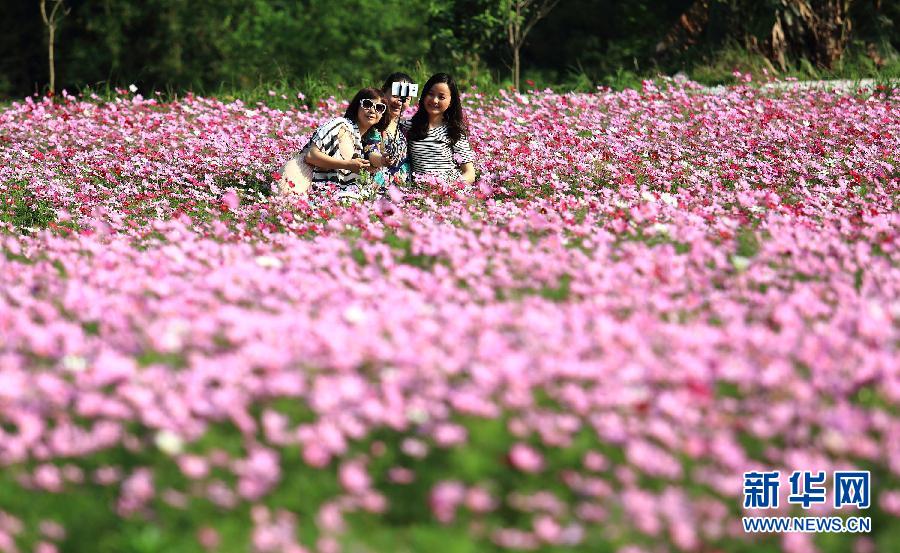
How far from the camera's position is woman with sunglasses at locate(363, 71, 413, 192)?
955cm

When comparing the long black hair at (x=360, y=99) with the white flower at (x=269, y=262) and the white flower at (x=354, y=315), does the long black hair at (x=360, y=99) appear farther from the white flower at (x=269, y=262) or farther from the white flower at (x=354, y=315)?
the white flower at (x=354, y=315)

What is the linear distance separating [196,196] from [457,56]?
45.5 feet

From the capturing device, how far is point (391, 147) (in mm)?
9992

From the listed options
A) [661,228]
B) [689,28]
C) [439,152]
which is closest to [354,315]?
[661,228]

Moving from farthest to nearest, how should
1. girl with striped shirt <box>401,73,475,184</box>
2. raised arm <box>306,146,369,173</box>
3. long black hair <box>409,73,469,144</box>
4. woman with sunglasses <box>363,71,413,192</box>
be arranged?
1. long black hair <box>409,73,469,144</box>
2. girl with striped shirt <box>401,73,475,184</box>
3. woman with sunglasses <box>363,71,413,192</box>
4. raised arm <box>306,146,369,173</box>

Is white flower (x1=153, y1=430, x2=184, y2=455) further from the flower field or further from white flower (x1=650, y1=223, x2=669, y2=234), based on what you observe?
white flower (x1=650, y1=223, x2=669, y2=234)

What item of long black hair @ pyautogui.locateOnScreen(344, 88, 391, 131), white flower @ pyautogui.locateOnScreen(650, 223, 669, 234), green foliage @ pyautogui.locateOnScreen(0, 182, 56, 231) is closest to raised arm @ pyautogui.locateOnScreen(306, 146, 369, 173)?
long black hair @ pyautogui.locateOnScreen(344, 88, 391, 131)

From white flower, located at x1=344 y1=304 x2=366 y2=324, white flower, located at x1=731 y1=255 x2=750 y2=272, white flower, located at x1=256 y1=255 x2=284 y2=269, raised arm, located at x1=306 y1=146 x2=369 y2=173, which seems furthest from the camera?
raised arm, located at x1=306 y1=146 x2=369 y2=173

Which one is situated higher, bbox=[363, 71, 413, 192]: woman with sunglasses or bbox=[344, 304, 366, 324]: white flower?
bbox=[363, 71, 413, 192]: woman with sunglasses

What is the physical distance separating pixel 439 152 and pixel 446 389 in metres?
6.74

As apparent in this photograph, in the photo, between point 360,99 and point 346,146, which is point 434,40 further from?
point 346,146

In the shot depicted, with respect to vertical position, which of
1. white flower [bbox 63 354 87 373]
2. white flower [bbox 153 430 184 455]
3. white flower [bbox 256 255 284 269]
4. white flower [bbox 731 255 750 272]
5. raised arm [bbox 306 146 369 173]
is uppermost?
raised arm [bbox 306 146 369 173]

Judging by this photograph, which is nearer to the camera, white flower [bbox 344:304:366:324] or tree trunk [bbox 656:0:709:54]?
white flower [bbox 344:304:366:324]

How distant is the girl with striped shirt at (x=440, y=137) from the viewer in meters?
9.83
